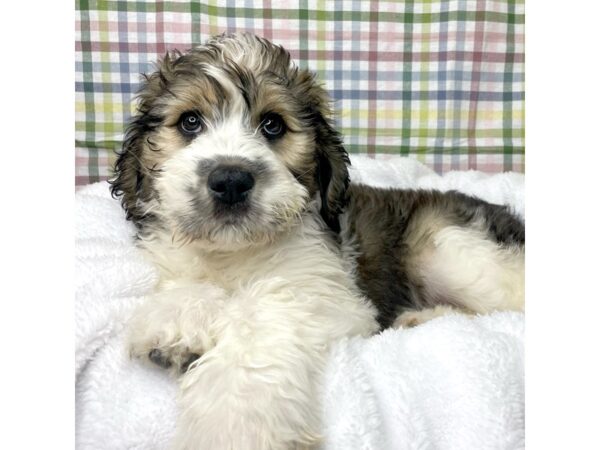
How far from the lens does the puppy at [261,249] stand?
1.50 meters

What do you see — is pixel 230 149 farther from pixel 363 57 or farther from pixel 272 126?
pixel 363 57

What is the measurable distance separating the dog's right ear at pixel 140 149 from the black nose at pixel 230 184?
1.44 feet

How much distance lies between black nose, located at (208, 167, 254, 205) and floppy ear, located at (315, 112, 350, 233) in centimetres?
48

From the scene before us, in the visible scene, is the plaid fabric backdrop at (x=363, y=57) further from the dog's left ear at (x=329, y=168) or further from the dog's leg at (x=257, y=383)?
the dog's leg at (x=257, y=383)

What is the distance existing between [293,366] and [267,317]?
Answer: 19 centimetres

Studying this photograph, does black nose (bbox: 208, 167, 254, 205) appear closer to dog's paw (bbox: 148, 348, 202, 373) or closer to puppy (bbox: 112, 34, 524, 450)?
puppy (bbox: 112, 34, 524, 450)

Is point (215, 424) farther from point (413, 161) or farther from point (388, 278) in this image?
point (413, 161)

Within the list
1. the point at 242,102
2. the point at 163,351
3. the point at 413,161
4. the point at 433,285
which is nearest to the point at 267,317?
the point at 163,351

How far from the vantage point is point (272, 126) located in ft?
6.66

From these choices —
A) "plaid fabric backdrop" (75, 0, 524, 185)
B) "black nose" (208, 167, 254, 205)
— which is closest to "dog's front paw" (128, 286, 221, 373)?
"black nose" (208, 167, 254, 205)

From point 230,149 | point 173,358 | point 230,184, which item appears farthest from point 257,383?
point 230,149

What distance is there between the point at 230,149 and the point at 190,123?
0.87 feet

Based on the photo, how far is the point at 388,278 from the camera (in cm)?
258

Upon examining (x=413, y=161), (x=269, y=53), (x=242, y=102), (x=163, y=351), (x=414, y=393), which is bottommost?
(x=414, y=393)
